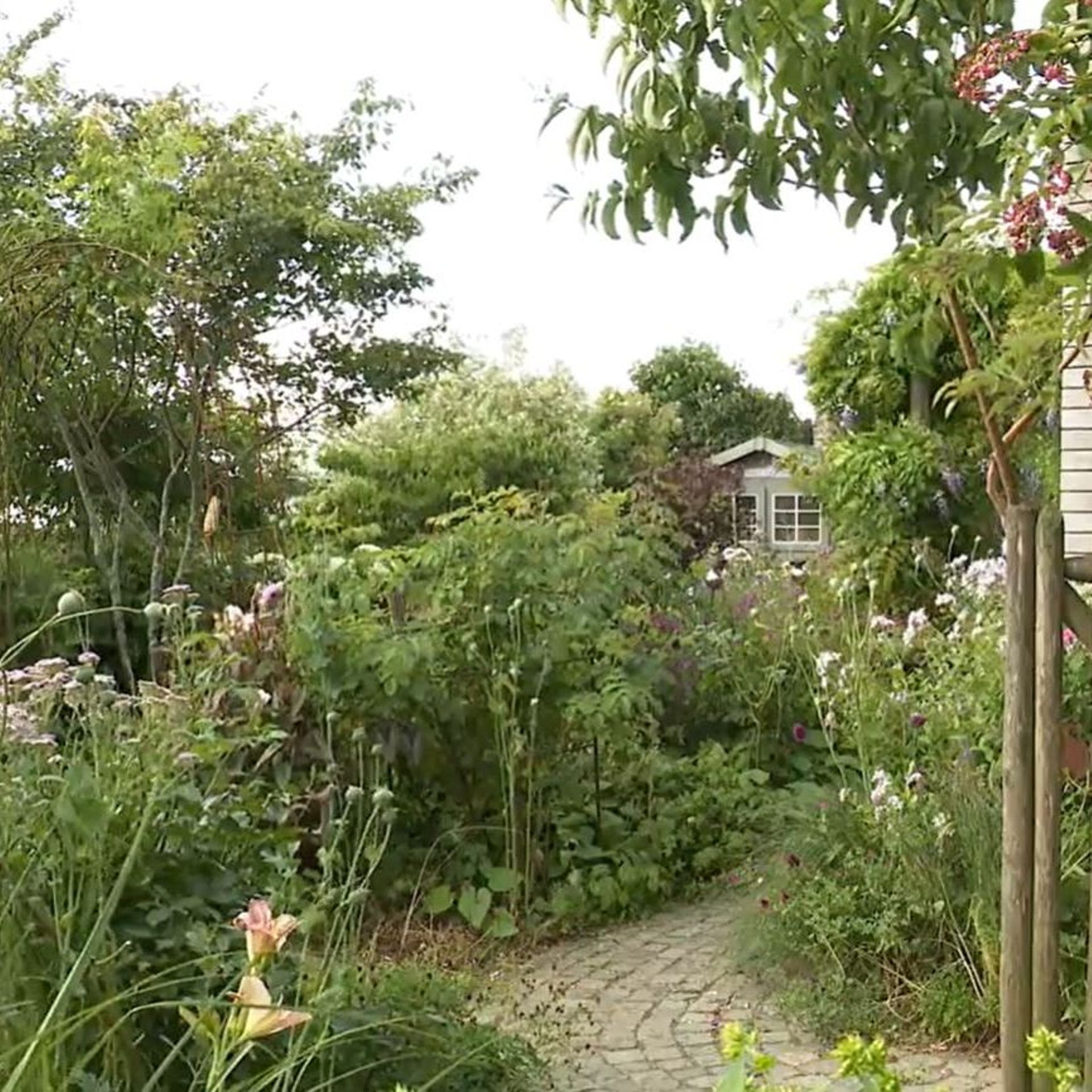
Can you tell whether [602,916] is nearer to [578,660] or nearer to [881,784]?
[578,660]

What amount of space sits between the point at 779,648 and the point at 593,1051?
303 cm

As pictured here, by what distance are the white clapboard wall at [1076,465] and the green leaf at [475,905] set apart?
8.45ft

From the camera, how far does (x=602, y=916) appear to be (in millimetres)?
4480

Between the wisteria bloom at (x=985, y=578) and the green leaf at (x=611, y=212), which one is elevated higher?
the green leaf at (x=611, y=212)

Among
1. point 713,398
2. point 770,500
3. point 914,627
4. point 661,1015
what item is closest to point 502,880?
point 661,1015

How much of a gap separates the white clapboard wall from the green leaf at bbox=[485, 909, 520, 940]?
2557 mm

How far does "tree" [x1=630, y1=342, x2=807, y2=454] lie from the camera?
72.8 feet

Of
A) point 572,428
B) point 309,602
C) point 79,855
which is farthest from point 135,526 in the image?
point 572,428

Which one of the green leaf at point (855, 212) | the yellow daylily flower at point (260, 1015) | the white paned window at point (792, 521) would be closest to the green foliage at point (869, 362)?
the green leaf at point (855, 212)

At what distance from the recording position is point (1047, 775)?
250 cm

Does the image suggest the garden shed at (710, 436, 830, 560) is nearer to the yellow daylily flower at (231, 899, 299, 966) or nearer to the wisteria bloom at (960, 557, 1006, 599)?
the wisteria bloom at (960, 557, 1006, 599)

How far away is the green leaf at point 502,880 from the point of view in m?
4.37

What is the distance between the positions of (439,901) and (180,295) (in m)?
2.63

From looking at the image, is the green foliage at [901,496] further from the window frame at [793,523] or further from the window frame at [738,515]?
the window frame at [793,523]
